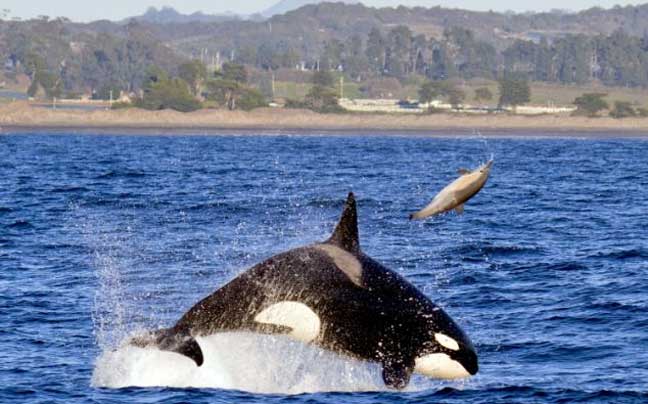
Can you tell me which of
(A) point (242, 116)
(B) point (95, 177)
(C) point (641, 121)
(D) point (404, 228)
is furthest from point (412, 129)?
(D) point (404, 228)

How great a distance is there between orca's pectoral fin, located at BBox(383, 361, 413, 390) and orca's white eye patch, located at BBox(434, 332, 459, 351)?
0.44 metres

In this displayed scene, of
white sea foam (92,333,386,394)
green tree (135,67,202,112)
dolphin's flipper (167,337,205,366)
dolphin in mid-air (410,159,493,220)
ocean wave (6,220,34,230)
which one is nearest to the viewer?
dolphin's flipper (167,337,205,366)

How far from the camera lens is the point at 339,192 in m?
47.4

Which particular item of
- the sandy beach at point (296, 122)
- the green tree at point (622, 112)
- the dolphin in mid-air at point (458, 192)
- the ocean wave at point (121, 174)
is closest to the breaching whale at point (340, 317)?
the dolphin in mid-air at point (458, 192)

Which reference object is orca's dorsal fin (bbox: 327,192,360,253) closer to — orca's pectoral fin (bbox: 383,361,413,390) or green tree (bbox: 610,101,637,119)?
orca's pectoral fin (bbox: 383,361,413,390)

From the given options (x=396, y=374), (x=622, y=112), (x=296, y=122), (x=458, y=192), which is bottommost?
(x=296, y=122)

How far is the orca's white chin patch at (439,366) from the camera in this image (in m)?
13.8

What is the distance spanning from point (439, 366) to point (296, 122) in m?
173

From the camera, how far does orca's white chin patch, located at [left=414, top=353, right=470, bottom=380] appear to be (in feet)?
45.3

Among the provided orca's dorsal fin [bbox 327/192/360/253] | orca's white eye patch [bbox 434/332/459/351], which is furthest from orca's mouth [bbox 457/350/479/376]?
orca's dorsal fin [bbox 327/192/360/253]

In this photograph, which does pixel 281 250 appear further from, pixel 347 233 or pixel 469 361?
pixel 469 361

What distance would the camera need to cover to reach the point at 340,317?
45.3 feet

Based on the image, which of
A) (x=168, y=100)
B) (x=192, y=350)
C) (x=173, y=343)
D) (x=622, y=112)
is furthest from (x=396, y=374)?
(x=622, y=112)

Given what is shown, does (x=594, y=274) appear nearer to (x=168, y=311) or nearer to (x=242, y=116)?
(x=168, y=311)
